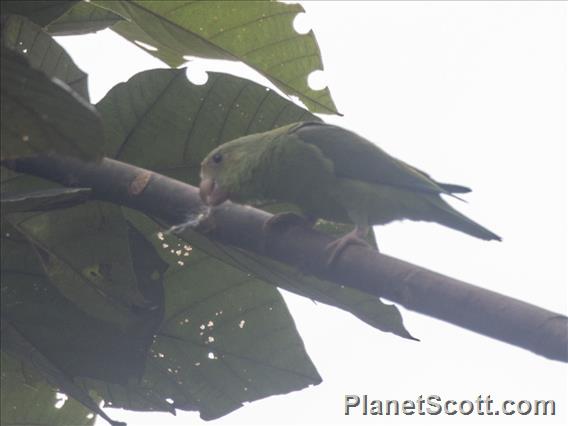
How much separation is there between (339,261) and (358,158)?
1293 millimetres

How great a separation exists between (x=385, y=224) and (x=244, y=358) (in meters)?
0.81

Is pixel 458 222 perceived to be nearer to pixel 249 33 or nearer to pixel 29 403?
pixel 249 33

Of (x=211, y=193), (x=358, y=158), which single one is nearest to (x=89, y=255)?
(x=211, y=193)

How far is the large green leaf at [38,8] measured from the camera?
2598mm

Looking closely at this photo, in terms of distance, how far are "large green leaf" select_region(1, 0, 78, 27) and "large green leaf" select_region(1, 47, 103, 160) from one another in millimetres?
598

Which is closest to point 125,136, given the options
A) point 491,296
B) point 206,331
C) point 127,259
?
point 127,259

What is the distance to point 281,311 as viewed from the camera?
9.72 ft

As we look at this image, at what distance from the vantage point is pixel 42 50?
2699mm

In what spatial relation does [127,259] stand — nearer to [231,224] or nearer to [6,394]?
[231,224]

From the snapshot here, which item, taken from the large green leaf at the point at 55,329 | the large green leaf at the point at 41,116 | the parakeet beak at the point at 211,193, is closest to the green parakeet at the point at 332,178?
the parakeet beak at the point at 211,193

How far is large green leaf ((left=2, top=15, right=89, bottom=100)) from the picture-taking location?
2604 millimetres

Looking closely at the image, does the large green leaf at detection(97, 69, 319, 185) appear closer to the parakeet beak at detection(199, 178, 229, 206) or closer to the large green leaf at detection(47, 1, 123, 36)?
the parakeet beak at detection(199, 178, 229, 206)

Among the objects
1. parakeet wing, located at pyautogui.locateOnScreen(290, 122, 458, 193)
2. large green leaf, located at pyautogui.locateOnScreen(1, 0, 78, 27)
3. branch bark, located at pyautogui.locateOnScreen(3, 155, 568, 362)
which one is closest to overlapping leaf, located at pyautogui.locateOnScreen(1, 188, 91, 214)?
branch bark, located at pyautogui.locateOnScreen(3, 155, 568, 362)

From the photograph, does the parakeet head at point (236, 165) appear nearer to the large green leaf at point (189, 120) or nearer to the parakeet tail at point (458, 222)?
the large green leaf at point (189, 120)
